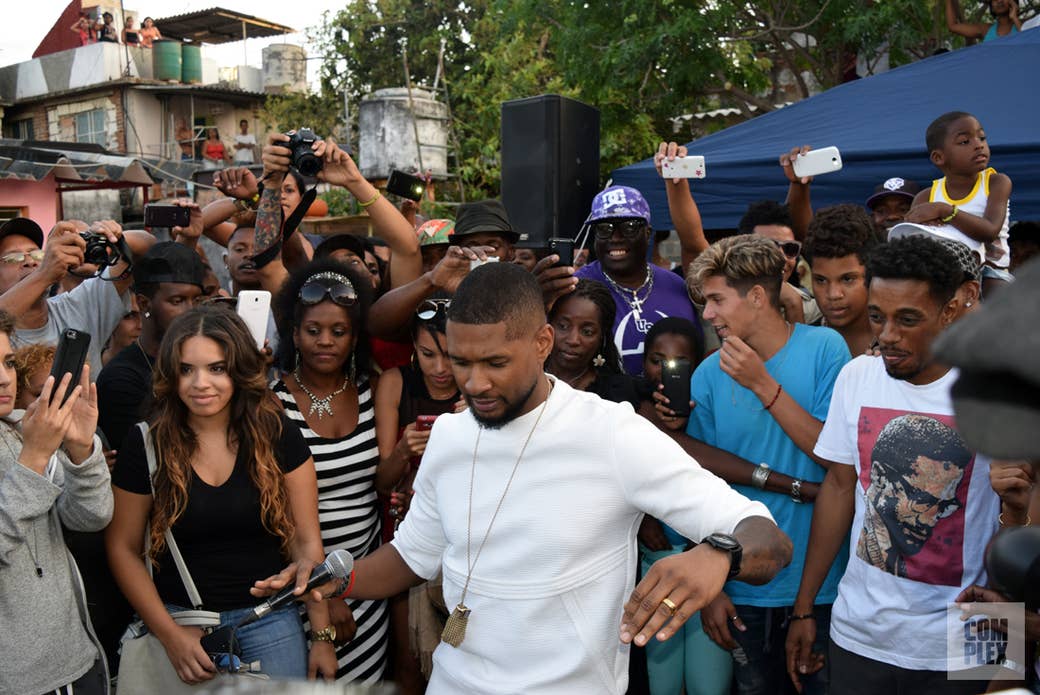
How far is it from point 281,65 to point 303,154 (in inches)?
996

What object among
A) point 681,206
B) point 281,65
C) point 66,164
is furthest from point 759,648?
point 281,65

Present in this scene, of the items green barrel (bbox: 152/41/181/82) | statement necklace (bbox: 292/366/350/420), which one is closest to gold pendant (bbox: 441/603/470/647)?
statement necklace (bbox: 292/366/350/420)

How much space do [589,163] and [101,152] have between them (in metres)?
11.9

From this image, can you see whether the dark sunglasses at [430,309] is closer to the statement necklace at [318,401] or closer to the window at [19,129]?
the statement necklace at [318,401]

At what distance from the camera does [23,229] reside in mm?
4793

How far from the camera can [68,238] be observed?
3830 mm

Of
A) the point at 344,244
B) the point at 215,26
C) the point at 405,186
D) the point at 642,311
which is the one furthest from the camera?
the point at 215,26

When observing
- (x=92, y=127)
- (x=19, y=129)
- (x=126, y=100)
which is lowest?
(x=92, y=127)

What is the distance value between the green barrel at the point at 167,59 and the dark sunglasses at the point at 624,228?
23670 millimetres

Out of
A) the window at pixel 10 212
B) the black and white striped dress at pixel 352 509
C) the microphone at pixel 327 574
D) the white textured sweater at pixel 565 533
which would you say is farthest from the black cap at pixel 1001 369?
the window at pixel 10 212

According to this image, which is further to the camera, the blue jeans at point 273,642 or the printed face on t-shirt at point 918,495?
the blue jeans at point 273,642

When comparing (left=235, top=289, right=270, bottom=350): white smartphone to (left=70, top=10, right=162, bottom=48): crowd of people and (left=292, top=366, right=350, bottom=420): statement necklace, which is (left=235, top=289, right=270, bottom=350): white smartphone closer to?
(left=292, top=366, right=350, bottom=420): statement necklace

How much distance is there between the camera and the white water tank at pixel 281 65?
27.2 metres

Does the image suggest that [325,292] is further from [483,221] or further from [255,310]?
[483,221]
